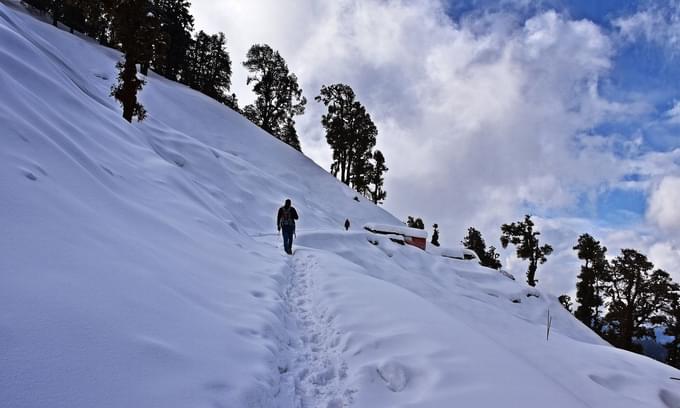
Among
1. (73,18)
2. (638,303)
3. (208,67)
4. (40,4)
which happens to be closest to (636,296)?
(638,303)

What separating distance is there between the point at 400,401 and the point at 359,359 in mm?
935

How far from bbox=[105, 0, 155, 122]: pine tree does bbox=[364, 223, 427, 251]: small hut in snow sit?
62.7 ft

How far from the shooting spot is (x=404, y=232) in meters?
27.9

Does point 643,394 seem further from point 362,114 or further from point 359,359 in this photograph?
point 362,114

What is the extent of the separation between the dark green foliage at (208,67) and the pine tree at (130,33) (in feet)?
134

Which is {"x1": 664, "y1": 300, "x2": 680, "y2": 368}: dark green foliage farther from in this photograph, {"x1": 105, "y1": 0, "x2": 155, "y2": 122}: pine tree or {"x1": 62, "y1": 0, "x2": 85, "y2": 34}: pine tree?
{"x1": 62, "y1": 0, "x2": 85, "y2": 34}: pine tree

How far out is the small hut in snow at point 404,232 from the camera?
27.1 metres

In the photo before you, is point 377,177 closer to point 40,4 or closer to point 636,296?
point 636,296

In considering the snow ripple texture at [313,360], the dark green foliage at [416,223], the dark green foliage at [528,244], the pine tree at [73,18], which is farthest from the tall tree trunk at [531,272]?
the pine tree at [73,18]

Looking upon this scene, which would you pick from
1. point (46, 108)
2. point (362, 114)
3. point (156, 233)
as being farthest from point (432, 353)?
point (362, 114)

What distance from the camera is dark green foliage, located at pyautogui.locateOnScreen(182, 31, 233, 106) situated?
5133 cm

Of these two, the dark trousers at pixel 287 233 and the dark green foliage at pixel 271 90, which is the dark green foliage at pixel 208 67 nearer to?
the dark green foliage at pixel 271 90

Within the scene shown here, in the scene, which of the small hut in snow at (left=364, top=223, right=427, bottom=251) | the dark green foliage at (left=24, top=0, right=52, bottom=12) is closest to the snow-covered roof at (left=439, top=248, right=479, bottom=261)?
the small hut in snow at (left=364, top=223, right=427, bottom=251)

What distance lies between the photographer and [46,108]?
283 inches
